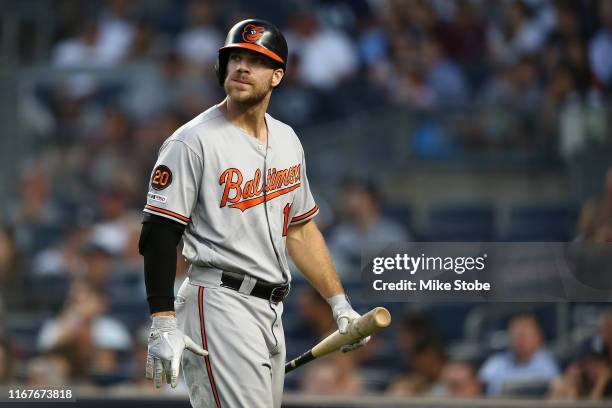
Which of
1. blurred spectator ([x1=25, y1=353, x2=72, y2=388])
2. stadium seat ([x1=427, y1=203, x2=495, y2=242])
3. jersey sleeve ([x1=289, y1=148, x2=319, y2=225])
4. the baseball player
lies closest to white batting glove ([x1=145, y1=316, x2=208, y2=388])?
the baseball player

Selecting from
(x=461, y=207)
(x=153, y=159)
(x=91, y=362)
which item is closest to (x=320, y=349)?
(x=91, y=362)

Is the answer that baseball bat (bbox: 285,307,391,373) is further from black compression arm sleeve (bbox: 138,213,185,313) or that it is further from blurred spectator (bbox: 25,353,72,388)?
blurred spectator (bbox: 25,353,72,388)

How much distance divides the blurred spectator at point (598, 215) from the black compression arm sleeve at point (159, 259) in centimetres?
210

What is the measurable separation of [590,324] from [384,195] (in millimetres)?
2236

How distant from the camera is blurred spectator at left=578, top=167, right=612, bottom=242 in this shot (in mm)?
4939

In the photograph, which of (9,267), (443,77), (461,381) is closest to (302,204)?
(461,381)

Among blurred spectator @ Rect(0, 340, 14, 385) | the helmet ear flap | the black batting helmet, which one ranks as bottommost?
blurred spectator @ Rect(0, 340, 14, 385)

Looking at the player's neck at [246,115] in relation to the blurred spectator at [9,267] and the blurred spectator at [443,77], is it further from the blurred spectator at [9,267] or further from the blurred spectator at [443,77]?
the blurred spectator at [443,77]

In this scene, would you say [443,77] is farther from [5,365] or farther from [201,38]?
[5,365]

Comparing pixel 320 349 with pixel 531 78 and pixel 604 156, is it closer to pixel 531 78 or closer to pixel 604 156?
pixel 604 156

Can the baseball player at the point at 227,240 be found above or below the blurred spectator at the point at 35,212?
above

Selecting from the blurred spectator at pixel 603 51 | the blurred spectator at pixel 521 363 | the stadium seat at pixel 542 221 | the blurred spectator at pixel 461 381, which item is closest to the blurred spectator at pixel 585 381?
the blurred spectator at pixel 521 363

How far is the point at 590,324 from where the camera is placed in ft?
17.6

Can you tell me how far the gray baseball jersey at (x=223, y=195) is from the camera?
3125 mm
